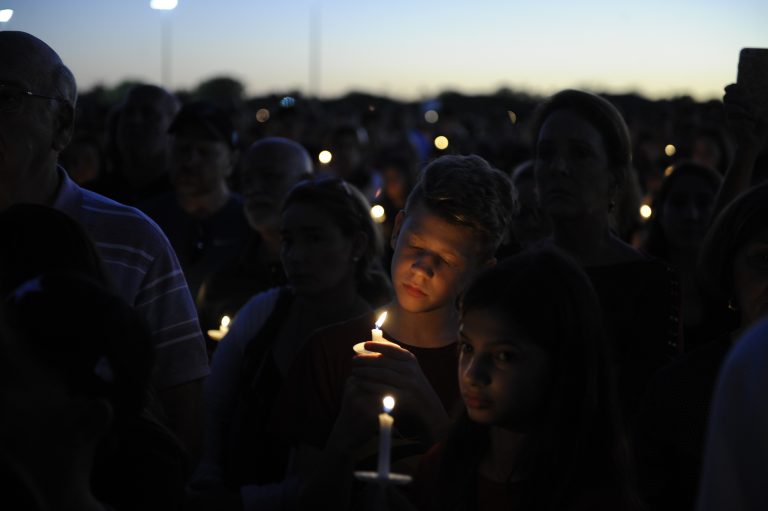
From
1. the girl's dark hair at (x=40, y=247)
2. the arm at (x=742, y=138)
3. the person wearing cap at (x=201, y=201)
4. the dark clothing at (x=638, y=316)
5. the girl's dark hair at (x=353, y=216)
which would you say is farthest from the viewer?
the person wearing cap at (x=201, y=201)

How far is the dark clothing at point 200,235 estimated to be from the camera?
5379mm

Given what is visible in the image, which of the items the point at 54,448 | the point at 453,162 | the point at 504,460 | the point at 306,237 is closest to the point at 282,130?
the point at 306,237

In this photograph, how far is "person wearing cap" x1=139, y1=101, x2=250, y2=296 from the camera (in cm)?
548

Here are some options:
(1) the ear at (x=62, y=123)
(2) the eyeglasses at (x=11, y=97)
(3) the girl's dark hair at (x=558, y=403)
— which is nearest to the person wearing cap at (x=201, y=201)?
(1) the ear at (x=62, y=123)

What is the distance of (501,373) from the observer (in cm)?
248

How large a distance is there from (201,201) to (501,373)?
3.62m

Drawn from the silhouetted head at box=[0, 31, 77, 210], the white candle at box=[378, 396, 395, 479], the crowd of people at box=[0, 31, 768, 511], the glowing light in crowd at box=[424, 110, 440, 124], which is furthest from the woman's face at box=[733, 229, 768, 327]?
the glowing light in crowd at box=[424, 110, 440, 124]

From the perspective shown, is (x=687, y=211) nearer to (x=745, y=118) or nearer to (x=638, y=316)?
(x=745, y=118)

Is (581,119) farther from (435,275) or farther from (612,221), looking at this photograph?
(435,275)

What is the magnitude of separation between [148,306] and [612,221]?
6.71 ft

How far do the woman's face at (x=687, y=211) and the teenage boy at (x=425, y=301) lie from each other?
2.67 m

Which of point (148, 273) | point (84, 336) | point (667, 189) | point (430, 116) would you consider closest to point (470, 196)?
point (148, 273)

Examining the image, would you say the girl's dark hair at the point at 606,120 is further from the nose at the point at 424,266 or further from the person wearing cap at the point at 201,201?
the person wearing cap at the point at 201,201

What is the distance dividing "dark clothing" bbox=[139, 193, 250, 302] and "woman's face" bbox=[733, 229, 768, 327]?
287 cm
